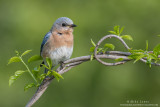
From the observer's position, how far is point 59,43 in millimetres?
4461

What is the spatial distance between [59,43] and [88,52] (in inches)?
105

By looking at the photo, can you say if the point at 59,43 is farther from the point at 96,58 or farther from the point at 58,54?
the point at 96,58

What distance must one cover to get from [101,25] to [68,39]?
118 inches

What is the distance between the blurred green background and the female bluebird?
2.33 m

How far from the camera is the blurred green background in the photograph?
679 centimetres

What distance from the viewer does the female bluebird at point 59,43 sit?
445 centimetres

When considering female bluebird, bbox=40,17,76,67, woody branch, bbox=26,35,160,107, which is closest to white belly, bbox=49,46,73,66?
female bluebird, bbox=40,17,76,67

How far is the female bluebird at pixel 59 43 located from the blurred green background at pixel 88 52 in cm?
233

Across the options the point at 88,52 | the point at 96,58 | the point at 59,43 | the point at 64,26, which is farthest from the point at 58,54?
the point at 88,52

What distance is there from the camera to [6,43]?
25.4 feet

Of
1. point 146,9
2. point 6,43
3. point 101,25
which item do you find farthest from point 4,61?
point 146,9

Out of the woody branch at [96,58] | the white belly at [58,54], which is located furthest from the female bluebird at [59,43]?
the woody branch at [96,58]

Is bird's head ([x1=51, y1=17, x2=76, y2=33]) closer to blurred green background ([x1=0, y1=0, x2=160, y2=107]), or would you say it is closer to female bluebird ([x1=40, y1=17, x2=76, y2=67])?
female bluebird ([x1=40, y1=17, x2=76, y2=67])

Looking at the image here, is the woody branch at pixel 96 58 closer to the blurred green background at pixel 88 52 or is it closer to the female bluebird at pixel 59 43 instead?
the female bluebird at pixel 59 43
